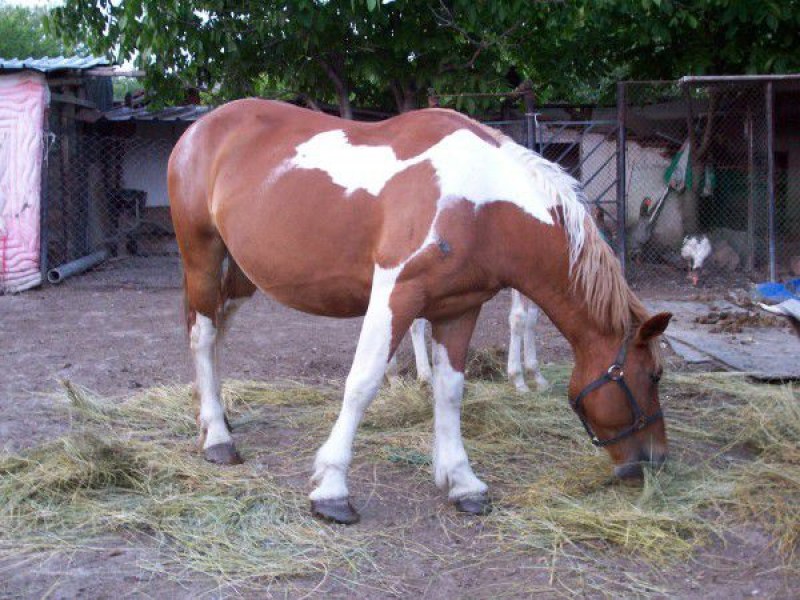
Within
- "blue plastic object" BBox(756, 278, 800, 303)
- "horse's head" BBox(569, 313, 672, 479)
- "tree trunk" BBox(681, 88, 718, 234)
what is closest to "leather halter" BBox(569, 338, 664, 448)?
"horse's head" BBox(569, 313, 672, 479)

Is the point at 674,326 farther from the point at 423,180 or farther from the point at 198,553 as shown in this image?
the point at 198,553

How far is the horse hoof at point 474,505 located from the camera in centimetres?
369

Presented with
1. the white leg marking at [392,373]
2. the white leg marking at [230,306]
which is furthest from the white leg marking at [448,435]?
the white leg marking at [392,373]

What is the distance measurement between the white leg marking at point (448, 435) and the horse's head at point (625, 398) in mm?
510

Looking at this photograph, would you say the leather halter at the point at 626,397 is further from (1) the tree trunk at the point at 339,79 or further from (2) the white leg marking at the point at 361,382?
(1) the tree trunk at the point at 339,79

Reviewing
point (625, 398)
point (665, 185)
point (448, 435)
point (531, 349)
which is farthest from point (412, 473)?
point (665, 185)

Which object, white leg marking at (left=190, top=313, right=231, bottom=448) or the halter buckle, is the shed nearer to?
white leg marking at (left=190, top=313, right=231, bottom=448)

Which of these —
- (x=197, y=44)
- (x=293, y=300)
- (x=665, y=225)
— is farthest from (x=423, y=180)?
(x=665, y=225)

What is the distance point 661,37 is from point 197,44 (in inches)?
213

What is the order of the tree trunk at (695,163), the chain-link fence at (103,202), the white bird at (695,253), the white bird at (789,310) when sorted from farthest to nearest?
the tree trunk at (695,163) → the chain-link fence at (103,202) → the white bird at (695,253) → the white bird at (789,310)

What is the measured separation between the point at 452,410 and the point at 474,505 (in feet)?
1.39

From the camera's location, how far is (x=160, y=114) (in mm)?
13484

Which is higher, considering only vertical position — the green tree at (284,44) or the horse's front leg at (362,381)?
the green tree at (284,44)

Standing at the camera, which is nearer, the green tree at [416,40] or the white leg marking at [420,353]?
the white leg marking at [420,353]
